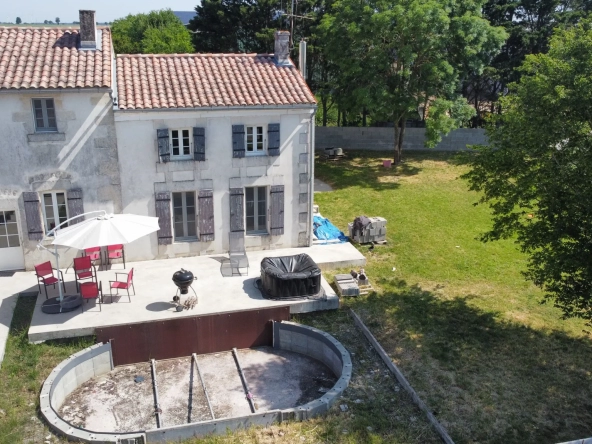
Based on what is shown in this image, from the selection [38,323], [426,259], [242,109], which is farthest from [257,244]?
[38,323]

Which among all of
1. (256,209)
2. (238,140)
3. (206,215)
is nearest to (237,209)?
(256,209)

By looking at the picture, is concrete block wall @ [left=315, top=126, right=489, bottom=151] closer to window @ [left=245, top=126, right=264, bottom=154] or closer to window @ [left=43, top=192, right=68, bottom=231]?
→ window @ [left=245, top=126, right=264, bottom=154]

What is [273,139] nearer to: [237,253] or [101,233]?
[237,253]

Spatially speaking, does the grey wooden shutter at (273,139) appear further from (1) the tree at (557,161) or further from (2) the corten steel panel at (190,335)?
(1) the tree at (557,161)

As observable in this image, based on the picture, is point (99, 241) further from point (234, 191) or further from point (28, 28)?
point (28, 28)

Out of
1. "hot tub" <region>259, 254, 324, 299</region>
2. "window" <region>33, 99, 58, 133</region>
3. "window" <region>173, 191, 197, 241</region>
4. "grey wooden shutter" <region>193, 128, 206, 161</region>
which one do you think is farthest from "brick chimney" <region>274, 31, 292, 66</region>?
"window" <region>33, 99, 58, 133</region>

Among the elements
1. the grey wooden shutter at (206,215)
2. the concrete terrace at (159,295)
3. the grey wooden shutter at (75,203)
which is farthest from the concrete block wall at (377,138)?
the grey wooden shutter at (75,203)

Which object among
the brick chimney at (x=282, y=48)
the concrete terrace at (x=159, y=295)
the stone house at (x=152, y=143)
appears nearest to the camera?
the concrete terrace at (x=159, y=295)
